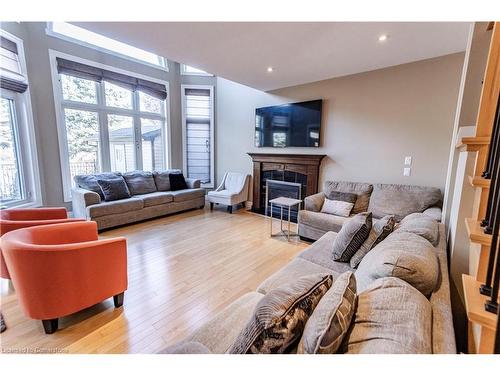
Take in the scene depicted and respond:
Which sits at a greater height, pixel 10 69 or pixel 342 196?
pixel 10 69

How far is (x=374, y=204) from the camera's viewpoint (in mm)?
3357

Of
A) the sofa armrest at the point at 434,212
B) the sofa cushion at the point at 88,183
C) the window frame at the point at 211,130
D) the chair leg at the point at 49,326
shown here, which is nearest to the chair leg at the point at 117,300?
the chair leg at the point at 49,326

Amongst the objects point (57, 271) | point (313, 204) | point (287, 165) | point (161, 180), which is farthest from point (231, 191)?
point (57, 271)

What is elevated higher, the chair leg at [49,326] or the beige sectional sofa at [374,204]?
the beige sectional sofa at [374,204]

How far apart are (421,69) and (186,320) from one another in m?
4.07

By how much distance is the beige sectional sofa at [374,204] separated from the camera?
3027 mm

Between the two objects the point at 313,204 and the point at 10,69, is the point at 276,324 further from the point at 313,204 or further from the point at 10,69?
the point at 10,69

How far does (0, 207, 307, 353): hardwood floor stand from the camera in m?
1.64

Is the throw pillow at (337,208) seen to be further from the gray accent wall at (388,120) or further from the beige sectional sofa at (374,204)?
the gray accent wall at (388,120)

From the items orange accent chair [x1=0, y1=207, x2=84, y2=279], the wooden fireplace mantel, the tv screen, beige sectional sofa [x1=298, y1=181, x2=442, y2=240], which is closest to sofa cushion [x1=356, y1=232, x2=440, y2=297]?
beige sectional sofa [x1=298, y1=181, x2=442, y2=240]

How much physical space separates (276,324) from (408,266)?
69 cm

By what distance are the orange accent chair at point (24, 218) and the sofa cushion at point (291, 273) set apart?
2.09m

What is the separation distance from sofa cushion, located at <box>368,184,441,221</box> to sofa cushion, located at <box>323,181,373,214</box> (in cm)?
8

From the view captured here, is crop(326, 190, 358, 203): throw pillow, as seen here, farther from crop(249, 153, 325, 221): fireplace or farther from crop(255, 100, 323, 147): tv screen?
crop(255, 100, 323, 147): tv screen
